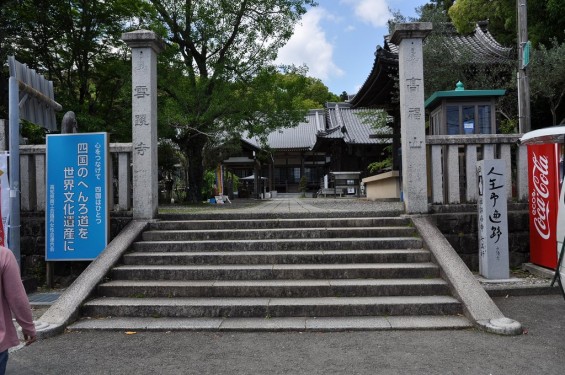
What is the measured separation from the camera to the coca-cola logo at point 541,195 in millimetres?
6270

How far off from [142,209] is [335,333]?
3.99m

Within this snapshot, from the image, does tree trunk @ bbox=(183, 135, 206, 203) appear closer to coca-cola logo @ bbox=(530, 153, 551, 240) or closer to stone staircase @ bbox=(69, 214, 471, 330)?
stone staircase @ bbox=(69, 214, 471, 330)

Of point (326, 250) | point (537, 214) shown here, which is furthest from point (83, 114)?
point (537, 214)

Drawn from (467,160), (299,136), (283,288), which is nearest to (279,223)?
(283,288)

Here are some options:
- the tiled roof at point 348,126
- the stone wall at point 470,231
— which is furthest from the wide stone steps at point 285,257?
the tiled roof at point 348,126

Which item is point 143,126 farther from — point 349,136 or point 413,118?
point 349,136

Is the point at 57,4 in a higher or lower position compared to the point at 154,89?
higher

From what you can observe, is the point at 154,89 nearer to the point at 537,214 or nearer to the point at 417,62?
the point at 417,62

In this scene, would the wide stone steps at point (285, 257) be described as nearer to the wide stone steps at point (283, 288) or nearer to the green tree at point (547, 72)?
the wide stone steps at point (283, 288)

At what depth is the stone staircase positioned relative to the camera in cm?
484

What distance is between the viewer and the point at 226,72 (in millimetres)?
13367

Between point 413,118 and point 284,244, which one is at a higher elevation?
point 413,118

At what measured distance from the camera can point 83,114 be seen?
1223 centimetres

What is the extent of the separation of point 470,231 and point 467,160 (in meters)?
1.16
